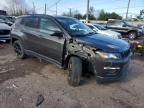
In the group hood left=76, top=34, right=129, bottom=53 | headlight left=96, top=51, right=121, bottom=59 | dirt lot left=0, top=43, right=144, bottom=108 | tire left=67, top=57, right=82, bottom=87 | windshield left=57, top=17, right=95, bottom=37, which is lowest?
dirt lot left=0, top=43, right=144, bottom=108

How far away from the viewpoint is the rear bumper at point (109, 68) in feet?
12.7

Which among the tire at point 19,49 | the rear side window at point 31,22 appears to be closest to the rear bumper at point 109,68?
the rear side window at point 31,22

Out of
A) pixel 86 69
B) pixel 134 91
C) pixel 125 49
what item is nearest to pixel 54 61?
pixel 86 69

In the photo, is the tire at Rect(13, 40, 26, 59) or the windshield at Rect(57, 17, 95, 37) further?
the tire at Rect(13, 40, 26, 59)

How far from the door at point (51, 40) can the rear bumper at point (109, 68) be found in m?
1.13

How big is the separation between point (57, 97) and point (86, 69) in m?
1.12

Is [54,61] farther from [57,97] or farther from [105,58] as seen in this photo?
[105,58]

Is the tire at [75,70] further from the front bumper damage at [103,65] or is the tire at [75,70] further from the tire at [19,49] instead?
the tire at [19,49]

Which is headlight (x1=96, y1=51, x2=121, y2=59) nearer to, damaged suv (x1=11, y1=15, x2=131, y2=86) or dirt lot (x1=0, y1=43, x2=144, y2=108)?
damaged suv (x1=11, y1=15, x2=131, y2=86)

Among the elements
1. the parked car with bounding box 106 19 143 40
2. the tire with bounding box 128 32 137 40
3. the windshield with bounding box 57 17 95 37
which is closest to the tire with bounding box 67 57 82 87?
the windshield with bounding box 57 17 95 37

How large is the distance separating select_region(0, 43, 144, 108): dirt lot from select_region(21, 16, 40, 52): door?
2.44 feet

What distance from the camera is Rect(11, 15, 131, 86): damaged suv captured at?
3908mm

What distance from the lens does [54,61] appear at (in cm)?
488

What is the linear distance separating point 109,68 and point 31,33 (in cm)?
295
